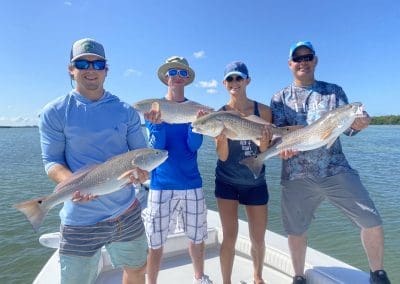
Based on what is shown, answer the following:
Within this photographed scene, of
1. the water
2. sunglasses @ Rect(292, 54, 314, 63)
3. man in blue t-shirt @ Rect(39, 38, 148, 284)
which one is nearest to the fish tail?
man in blue t-shirt @ Rect(39, 38, 148, 284)

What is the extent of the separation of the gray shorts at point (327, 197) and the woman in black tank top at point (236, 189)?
1.05 feet

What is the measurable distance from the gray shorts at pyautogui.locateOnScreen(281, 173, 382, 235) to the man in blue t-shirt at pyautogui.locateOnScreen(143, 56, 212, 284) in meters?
1.12

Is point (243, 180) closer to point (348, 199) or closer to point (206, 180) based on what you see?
point (348, 199)

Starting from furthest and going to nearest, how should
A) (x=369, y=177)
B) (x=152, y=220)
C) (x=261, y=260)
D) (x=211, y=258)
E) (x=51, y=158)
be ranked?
(x=369, y=177), (x=211, y=258), (x=261, y=260), (x=152, y=220), (x=51, y=158)

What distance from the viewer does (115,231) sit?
10.3 feet

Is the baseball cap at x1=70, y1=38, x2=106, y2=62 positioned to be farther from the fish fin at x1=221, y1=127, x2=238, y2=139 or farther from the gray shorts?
the gray shorts

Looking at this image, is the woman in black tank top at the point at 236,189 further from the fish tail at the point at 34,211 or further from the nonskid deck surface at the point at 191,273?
the fish tail at the point at 34,211

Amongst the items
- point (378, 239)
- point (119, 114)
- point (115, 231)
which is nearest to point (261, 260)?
point (378, 239)

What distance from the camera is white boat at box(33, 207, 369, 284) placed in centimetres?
416

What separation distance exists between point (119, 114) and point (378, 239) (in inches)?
125

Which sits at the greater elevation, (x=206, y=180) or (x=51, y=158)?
(x=51, y=158)

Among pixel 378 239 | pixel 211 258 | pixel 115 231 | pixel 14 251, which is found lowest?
pixel 14 251

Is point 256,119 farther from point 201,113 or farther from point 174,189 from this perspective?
point 174,189

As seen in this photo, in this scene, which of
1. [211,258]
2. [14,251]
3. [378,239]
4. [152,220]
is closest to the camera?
[378,239]
